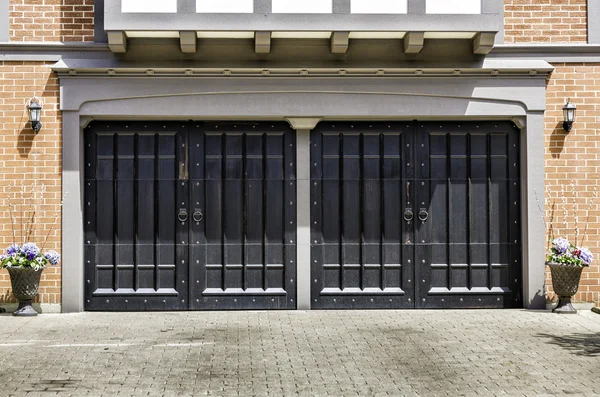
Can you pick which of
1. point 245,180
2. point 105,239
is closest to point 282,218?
point 245,180

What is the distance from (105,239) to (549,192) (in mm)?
6536

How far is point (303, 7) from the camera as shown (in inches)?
460

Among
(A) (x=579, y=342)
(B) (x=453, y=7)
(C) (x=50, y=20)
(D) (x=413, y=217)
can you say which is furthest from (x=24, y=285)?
(A) (x=579, y=342)

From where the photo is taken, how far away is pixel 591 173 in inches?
492

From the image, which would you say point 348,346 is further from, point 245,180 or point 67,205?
point 67,205

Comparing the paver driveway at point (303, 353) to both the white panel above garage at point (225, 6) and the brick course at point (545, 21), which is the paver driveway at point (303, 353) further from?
the white panel above garage at point (225, 6)

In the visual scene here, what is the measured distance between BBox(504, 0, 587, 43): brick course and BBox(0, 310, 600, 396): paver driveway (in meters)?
4.03

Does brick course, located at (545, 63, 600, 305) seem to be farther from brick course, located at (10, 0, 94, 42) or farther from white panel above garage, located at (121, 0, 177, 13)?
brick course, located at (10, 0, 94, 42)

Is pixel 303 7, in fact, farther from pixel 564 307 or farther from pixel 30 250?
pixel 564 307

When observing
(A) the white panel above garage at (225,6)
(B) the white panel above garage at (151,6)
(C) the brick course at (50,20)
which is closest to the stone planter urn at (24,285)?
(C) the brick course at (50,20)

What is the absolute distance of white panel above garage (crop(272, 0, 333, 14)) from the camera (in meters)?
11.7

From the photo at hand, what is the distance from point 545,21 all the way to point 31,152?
771 cm

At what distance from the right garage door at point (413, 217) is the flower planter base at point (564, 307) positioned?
2.14 feet

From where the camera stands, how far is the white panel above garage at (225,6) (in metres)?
11.6
